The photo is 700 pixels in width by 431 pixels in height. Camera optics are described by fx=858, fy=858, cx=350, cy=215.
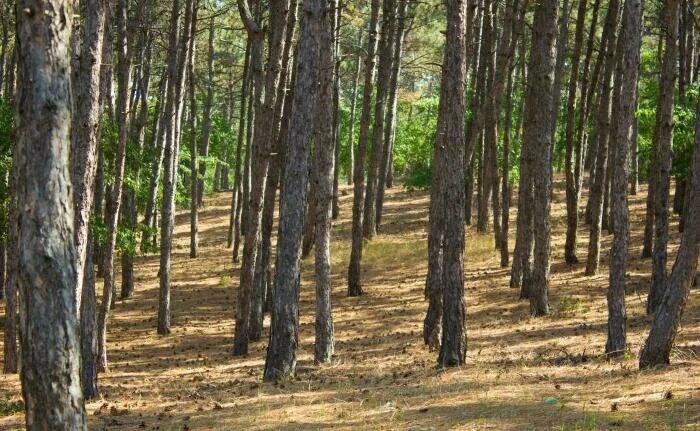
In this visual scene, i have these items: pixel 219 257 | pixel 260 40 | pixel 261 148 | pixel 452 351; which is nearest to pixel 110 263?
pixel 261 148

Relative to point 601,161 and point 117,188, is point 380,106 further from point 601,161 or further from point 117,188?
point 117,188

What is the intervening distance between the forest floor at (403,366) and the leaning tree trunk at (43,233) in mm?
4241

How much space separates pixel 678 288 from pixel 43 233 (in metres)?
7.60

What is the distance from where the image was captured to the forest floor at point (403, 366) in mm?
9703

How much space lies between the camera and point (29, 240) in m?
6.10

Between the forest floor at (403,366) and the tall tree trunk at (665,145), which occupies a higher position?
the tall tree trunk at (665,145)

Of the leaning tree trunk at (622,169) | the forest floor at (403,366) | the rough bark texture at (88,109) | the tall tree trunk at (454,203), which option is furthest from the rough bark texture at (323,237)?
the leaning tree trunk at (622,169)

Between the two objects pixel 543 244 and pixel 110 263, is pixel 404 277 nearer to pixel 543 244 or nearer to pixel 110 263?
pixel 543 244

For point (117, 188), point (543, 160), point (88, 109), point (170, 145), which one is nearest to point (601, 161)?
point (543, 160)

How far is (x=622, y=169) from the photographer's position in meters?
12.2

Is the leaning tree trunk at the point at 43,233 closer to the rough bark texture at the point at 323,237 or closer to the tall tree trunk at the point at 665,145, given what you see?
the rough bark texture at the point at 323,237

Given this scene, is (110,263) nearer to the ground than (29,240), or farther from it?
nearer to the ground

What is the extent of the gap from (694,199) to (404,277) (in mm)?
16131

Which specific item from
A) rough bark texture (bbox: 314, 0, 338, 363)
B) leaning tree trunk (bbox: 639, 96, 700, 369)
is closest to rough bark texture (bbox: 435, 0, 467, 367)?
leaning tree trunk (bbox: 639, 96, 700, 369)
